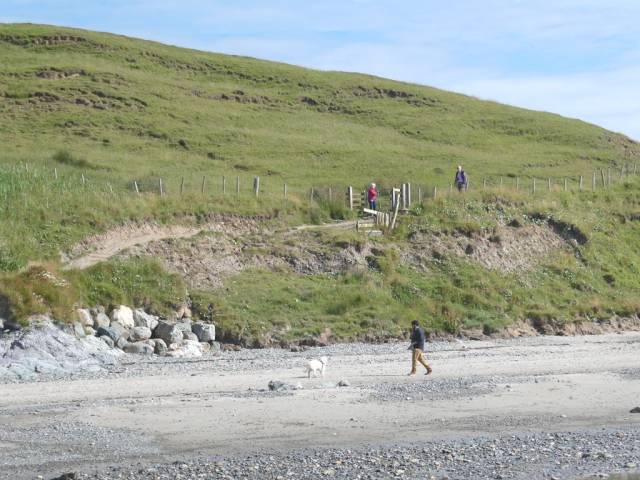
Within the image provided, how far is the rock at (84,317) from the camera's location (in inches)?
1293

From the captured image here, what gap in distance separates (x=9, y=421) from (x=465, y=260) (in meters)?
26.3

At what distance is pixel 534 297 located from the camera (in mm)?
43500

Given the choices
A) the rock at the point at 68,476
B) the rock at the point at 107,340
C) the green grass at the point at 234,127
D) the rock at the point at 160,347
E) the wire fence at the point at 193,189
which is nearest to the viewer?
the rock at the point at 68,476

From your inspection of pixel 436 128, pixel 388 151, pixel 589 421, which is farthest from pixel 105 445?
pixel 436 128

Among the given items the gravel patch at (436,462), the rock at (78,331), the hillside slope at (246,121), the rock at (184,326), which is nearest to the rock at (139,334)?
the rock at (184,326)

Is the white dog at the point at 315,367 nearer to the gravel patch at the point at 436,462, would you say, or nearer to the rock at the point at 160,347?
the rock at the point at 160,347

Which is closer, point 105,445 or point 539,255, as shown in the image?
point 105,445

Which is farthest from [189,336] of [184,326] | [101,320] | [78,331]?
[78,331]

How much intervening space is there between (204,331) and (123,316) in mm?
2689

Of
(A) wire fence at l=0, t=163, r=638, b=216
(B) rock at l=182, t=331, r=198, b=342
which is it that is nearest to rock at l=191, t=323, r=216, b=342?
(B) rock at l=182, t=331, r=198, b=342

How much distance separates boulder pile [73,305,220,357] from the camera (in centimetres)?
3272

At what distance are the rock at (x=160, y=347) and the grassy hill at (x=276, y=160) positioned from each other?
3008mm

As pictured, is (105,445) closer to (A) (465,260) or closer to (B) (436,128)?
(A) (465,260)

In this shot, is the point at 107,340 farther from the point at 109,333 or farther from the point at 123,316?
the point at 123,316
